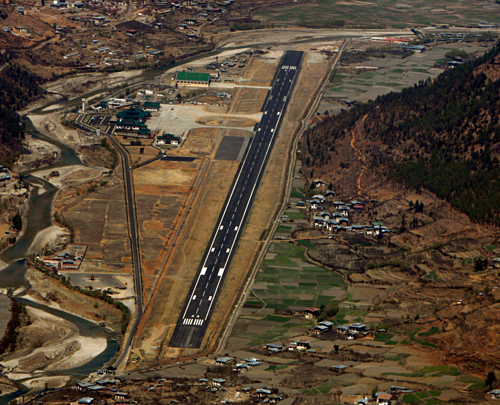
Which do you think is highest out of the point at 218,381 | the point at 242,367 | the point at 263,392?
the point at 263,392

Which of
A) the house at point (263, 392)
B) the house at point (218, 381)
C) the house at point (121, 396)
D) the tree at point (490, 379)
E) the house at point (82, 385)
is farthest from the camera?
the house at point (218, 381)

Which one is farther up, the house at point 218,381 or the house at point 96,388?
the house at point 96,388

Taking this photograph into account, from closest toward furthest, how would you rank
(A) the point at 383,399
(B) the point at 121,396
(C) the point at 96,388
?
(A) the point at 383,399, (B) the point at 121,396, (C) the point at 96,388

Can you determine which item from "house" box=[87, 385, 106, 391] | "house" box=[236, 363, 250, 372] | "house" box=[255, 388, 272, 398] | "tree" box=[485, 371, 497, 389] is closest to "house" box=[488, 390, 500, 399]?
"tree" box=[485, 371, 497, 389]

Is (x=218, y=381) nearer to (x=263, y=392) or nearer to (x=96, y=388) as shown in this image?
(x=263, y=392)

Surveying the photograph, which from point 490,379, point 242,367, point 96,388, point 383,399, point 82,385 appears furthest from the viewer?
point 242,367

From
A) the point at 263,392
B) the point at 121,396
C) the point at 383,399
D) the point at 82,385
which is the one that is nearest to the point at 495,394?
the point at 383,399

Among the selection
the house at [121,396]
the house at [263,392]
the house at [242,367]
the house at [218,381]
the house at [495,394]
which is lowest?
the house at [242,367]

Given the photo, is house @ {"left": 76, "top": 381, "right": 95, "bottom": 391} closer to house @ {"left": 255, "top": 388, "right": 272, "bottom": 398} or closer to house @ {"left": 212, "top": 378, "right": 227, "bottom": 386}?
house @ {"left": 212, "top": 378, "right": 227, "bottom": 386}

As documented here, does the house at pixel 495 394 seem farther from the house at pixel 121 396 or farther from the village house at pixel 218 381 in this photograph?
the house at pixel 121 396

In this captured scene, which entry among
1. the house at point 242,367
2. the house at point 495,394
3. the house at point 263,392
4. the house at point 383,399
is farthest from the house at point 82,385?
the house at point 495,394

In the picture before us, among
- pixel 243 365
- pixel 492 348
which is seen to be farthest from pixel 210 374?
pixel 492 348
